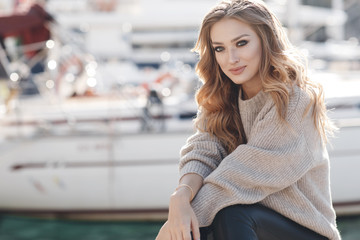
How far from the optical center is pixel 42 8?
17.1 feet

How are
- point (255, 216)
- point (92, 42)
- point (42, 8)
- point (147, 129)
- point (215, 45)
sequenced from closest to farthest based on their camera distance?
point (255, 216), point (215, 45), point (147, 129), point (42, 8), point (92, 42)

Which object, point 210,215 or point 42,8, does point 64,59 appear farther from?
point 210,215

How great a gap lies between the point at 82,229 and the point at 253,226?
12.4ft

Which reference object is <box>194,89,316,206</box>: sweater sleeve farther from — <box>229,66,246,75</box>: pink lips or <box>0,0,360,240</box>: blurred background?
<box>0,0,360,240</box>: blurred background

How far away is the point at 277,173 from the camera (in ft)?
4.73

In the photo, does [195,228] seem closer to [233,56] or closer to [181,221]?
[181,221]

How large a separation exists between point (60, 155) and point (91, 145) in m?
0.32

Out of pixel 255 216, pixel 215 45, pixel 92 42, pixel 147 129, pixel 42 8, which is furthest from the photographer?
pixel 92 42

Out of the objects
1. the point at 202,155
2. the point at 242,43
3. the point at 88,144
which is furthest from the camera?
the point at 88,144

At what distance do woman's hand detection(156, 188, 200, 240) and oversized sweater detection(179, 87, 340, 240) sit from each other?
0.14 ft

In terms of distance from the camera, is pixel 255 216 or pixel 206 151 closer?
pixel 255 216

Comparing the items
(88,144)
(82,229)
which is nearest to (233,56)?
(88,144)

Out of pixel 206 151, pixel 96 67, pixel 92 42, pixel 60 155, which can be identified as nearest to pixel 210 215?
pixel 206 151

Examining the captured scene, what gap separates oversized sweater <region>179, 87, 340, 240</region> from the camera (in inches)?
56.6
